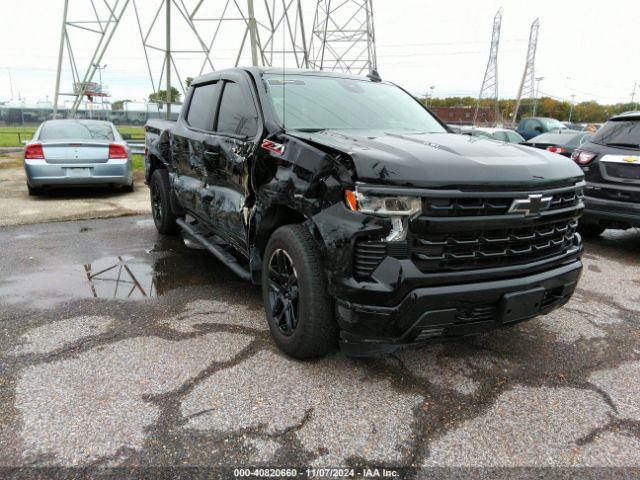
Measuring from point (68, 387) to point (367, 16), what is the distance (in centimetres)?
4565

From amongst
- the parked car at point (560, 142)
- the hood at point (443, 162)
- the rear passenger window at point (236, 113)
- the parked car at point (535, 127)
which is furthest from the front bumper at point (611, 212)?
the parked car at point (535, 127)

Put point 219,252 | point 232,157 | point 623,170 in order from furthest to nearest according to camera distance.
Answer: point 623,170, point 219,252, point 232,157

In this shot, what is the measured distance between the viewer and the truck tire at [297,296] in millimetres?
2818

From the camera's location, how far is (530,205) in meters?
2.73

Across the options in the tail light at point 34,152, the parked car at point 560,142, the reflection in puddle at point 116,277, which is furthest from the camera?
the parked car at point 560,142

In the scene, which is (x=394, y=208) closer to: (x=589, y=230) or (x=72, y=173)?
(x=589, y=230)

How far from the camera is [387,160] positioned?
2572 millimetres

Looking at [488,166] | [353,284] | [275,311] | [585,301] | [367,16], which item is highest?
[367,16]

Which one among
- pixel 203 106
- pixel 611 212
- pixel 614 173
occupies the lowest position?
pixel 611 212

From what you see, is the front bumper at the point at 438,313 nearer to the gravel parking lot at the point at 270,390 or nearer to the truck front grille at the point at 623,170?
the gravel parking lot at the point at 270,390

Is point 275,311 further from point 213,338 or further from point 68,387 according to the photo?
point 68,387

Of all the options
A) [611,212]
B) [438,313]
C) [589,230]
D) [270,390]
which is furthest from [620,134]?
[270,390]

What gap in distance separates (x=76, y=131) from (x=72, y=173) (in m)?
1.23

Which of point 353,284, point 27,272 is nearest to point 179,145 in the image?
point 27,272
